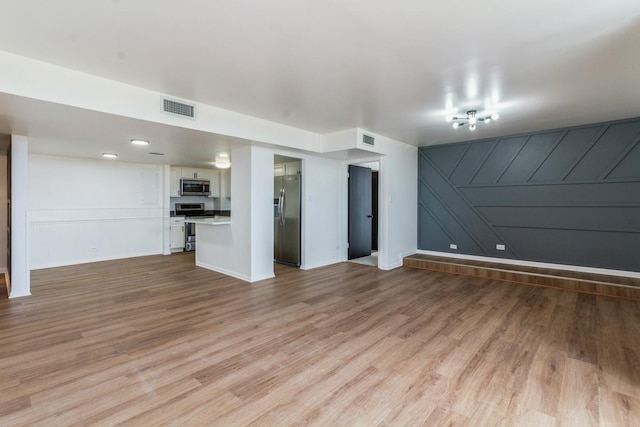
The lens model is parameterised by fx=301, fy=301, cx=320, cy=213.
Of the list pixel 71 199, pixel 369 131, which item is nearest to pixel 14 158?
pixel 71 199

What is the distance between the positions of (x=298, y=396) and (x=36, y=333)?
9.05ft

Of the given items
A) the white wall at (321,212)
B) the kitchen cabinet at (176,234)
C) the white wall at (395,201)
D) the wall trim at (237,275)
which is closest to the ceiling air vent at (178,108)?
the white wall at (321,212)

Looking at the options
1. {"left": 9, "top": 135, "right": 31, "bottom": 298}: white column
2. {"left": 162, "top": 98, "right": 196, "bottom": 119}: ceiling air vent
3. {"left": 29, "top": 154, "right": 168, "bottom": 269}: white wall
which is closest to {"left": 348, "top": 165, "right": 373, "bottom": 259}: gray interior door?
{"left": 162, "top": 98, "right": 196, "bottom": 119}: ceiling air vent

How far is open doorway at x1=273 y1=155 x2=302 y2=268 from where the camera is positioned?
19.2ft

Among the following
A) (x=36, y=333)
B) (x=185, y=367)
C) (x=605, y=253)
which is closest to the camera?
(x=185, y=367)

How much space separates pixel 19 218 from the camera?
402cm

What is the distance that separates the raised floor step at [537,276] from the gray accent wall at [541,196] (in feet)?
1.16

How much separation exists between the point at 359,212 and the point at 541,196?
3.34 m

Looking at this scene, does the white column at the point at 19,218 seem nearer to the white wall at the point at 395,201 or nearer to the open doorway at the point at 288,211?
the open doorway at the point at 288,211

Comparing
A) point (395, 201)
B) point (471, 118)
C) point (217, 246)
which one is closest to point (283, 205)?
point (217, 246)

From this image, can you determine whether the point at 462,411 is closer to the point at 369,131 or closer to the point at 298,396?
the point at 298,396

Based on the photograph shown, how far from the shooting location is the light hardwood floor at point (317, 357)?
186 cm

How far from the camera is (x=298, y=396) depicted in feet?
6.59

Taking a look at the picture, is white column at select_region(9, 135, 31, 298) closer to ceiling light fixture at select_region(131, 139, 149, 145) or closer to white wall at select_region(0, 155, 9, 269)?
ceiling light fixture at select_region(131, 139, 149, 145)
